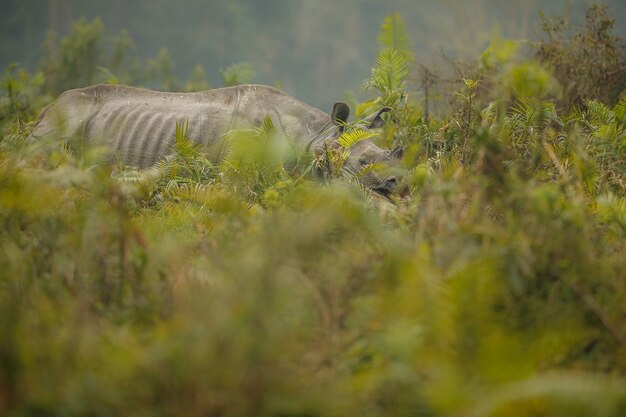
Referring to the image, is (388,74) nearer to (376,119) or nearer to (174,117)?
(376,119)

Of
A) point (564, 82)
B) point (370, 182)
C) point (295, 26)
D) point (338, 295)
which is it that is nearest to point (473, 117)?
point (370, 182)

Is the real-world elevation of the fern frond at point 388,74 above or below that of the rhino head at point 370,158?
above

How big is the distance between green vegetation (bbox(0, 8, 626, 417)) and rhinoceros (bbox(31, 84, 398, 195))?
2.47m

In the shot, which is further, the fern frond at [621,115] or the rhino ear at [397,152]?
the rhino ear at [397,152]

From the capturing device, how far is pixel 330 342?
109 inches

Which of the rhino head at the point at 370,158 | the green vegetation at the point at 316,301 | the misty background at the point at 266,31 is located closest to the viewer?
the green vegetation at the point at 316,301

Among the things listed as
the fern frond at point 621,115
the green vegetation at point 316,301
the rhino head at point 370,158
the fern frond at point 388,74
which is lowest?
the green vegetation at point 316,301

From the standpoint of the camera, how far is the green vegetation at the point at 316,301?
7.28 feet

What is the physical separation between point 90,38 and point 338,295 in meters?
13.2

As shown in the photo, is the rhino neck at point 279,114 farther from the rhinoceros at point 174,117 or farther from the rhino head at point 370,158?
the rhino head at point 370,158

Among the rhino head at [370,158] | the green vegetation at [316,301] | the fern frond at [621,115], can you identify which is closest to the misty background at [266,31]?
the rhino head at [370,158]

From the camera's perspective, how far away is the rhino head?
5875 millimetres

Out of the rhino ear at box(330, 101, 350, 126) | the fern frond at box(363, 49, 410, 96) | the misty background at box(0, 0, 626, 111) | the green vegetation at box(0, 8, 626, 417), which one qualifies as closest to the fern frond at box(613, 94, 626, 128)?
the green vegetation at box(0, 8, 626, 417)

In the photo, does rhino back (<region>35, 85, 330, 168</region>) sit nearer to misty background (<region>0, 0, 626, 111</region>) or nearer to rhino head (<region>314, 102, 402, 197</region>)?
rhino head (<region>314, 102, 402, 197</region>)
